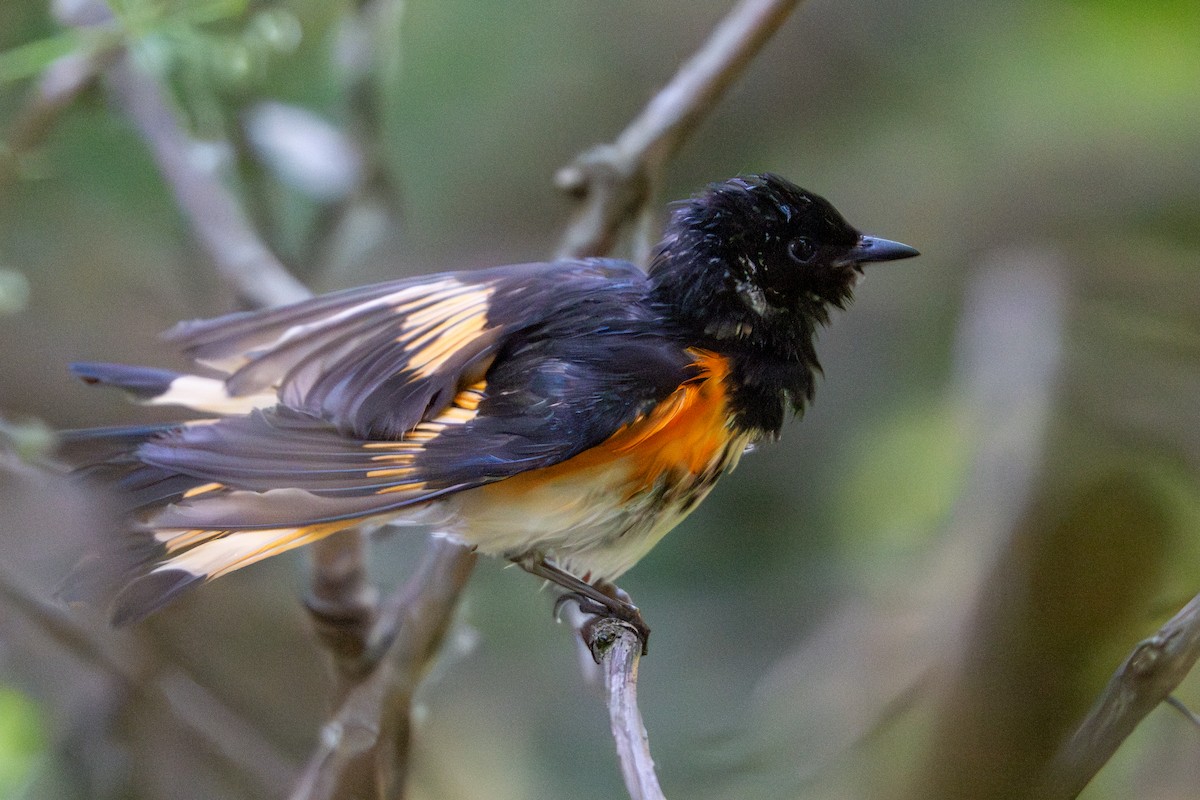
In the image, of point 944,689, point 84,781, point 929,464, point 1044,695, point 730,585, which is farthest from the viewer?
point 730,585

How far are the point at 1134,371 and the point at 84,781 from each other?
1995 mm

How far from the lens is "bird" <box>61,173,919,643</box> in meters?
1.35

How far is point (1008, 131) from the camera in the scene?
2945 mm

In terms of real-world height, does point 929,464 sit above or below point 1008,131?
below

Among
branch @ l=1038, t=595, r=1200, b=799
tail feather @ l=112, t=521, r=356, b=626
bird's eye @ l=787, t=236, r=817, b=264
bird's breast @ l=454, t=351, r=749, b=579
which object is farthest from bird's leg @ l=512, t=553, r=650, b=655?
branch @ l=1038, t=595, r=1200, b=799

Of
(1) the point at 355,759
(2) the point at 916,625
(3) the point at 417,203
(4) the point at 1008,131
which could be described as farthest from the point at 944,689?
(3) the point at 417,203

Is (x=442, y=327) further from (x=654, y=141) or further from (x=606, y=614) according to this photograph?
(x=654, y=141)

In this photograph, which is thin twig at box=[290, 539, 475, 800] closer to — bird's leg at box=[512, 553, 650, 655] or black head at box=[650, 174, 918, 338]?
bird's leg at box=[512, 553, 650, 655]

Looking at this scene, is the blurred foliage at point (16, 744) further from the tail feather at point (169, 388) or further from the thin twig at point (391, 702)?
the tail feather at point (169, 388)

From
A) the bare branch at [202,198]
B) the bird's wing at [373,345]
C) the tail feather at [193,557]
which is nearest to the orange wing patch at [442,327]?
the bird's wing at [373,345]

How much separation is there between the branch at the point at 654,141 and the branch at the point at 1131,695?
3.81 feet

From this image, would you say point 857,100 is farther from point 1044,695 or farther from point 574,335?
point 1044,695

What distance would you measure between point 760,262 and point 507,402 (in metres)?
0.42

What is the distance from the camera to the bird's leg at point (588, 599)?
66.6 inches
